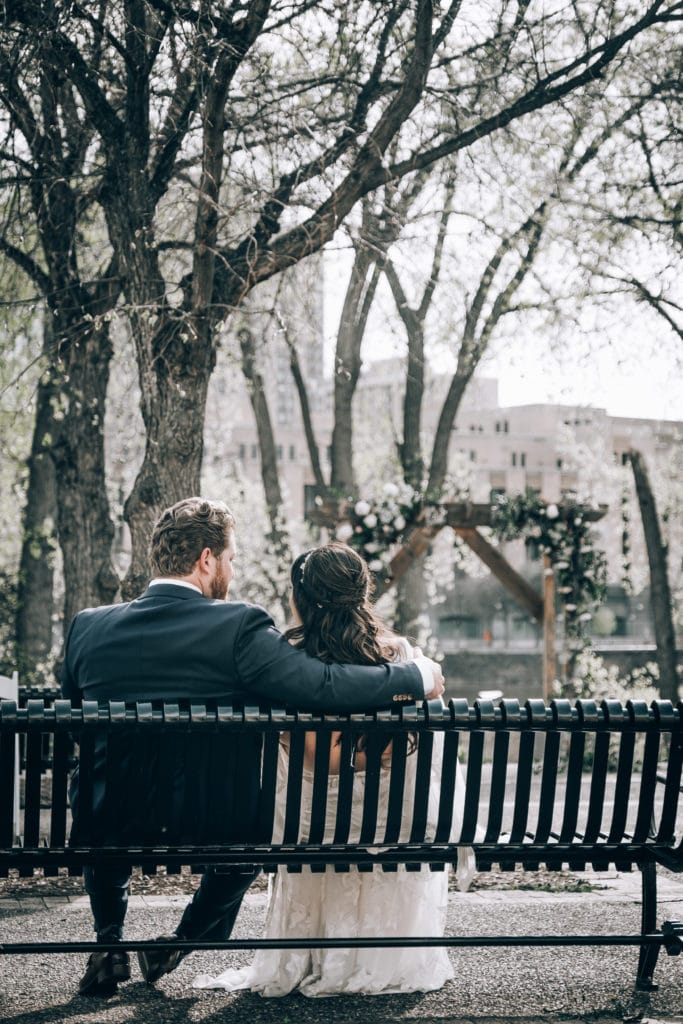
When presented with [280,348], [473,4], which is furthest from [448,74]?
[280,348]

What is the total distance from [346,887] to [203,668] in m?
0.89

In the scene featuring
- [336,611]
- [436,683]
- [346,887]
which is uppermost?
→ [336,611]

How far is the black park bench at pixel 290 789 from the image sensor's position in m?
3.52

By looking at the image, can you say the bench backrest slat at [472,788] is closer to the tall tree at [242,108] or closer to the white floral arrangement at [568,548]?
the tall tree at [242,108]

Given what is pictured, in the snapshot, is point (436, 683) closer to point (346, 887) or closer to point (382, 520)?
point (346, 887)

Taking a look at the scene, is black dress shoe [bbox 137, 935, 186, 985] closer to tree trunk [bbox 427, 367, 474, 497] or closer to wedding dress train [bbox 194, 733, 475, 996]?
wedding dress train [bbox 194, 733, 475, 996]

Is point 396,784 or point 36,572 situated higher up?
point 36,572

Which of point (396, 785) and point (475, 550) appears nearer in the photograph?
point (396, 785)

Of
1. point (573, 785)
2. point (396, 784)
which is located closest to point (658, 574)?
point (573, 785)

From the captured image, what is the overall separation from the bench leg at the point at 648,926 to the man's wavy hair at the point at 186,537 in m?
1.73

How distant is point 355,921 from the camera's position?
3924 millimetres

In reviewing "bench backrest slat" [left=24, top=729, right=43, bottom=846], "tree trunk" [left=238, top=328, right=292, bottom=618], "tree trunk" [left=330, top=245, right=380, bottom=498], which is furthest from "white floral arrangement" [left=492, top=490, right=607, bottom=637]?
"bench backrest slat" [left=24, top=729, right=43, bottom=846]

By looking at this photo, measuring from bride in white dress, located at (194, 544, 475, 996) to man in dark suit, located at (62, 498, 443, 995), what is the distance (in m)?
0.15

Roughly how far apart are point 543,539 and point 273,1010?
11.8 m
